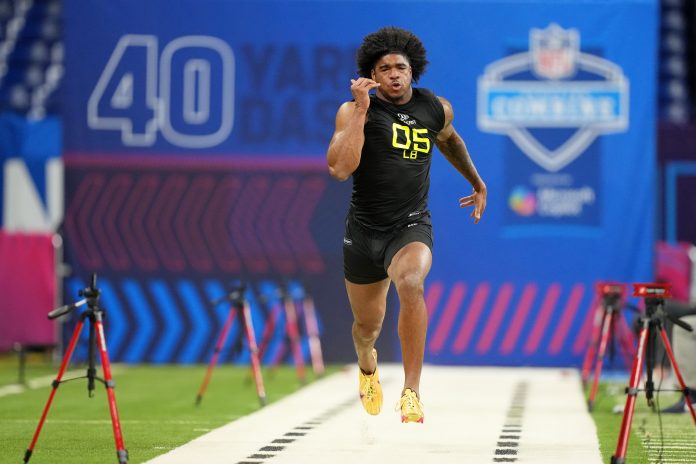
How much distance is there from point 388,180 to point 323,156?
7869 mm

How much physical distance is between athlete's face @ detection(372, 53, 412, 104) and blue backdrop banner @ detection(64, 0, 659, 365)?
7.43m

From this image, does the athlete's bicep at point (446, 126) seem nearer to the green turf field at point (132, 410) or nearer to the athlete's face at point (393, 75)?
the athlete's face at point (393, 75)

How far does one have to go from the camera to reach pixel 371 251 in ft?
25.1

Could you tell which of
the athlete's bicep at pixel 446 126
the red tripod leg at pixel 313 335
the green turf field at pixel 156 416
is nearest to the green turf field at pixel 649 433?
the green turf field at pixel 156 416

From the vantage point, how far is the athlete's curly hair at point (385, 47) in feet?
25.0

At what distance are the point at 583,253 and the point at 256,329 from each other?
13.0 feet

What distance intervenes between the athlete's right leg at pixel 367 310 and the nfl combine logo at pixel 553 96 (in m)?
7.57

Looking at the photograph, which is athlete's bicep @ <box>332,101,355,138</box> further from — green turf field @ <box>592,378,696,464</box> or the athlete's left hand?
green turf field @ <box>592,378,696,464</box>

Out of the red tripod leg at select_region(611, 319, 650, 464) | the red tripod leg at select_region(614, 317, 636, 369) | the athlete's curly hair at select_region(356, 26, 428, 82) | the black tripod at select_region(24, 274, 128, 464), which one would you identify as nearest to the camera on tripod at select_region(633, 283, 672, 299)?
the red tripod leg at select_region(611, 319, 650, 464)

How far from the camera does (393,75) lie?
7539 millimetres

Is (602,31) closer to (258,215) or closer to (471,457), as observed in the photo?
(258,215)

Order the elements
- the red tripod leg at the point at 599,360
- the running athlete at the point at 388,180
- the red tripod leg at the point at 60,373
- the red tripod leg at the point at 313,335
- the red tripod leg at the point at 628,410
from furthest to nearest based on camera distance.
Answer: the red tripod leg at the point at 313,335, the red tripod leg at the point at 599,360, the running athlete at the point at 388,180, the red tripod leg at the point at 60,373, the red tripod leg at the point at 628,410

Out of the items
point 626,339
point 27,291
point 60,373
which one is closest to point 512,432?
point 60,373

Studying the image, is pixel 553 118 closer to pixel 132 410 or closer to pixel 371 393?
pixel 132 410
